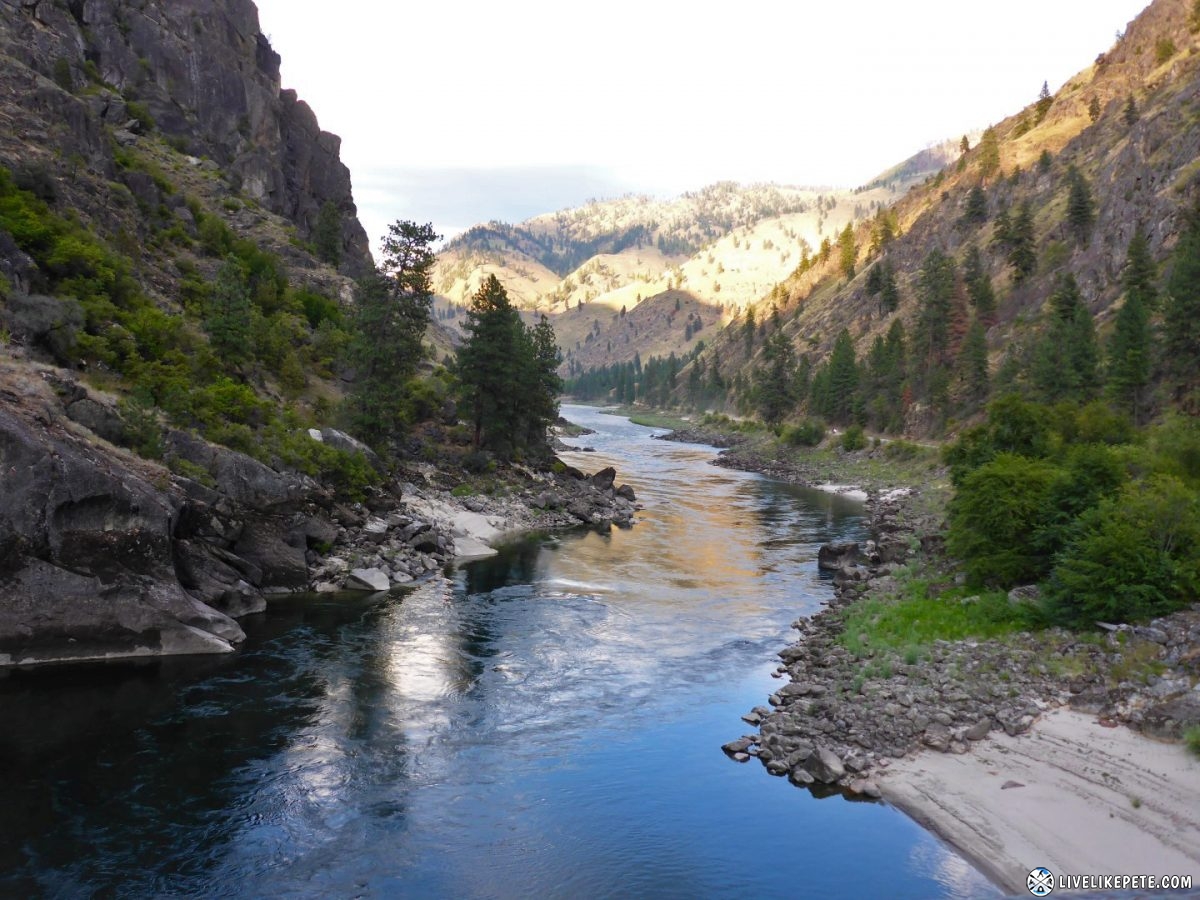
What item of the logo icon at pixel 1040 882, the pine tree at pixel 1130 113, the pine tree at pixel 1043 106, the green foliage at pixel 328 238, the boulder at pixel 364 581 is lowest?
the boulder at pixel 364 581

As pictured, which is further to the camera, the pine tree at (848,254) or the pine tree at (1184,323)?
the pine tree at (848,254)

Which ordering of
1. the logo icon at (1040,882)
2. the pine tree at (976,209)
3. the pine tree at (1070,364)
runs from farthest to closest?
1. the pine tree at (976,209)
2. the pine tree at (1070,364)
3. the logo icon at (1040,882)

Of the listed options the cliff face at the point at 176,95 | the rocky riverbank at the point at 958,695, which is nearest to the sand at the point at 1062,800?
the rocky riverbank at the point at 958,695

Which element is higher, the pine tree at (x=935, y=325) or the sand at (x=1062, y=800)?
the pine tree at (x=935, y=325)

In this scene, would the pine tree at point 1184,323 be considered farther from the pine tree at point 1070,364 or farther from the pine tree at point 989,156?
the pine tree at point 989,156

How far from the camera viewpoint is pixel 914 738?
19250 mm

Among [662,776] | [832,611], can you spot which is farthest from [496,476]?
[662,776]

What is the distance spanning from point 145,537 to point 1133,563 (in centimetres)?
3140

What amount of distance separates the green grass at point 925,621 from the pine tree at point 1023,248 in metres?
86.1

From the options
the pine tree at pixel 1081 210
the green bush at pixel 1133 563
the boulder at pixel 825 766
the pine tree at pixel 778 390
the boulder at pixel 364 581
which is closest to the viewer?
the boulder at pixel 825 766

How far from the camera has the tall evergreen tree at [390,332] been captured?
50.3m

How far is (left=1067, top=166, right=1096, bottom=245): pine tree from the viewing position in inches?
3711

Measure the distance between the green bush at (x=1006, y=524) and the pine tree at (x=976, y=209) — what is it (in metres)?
113

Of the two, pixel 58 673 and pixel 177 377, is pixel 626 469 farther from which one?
pixel 58 673
